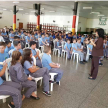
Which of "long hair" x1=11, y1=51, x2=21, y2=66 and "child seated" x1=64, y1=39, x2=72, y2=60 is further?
"child seated" x1=64, y1=39, x2=72, y2=60

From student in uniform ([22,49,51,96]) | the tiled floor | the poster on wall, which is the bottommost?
the tiled floor

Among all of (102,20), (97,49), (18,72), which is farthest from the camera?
(102,20)

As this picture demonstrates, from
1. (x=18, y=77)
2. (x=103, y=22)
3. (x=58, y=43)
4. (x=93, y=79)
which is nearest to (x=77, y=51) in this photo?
(x=58, y=43)

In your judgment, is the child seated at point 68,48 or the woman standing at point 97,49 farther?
the child seated at point 68,48

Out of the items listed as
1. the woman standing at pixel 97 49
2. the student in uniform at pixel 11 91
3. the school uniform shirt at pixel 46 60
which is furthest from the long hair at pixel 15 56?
the woman standing at pixel 97 49

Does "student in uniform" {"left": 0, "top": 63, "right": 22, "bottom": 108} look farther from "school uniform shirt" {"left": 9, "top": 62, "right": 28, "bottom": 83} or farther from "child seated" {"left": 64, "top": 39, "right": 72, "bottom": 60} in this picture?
"child seated" {"left": 64, "top": 39, "right": 72, "bottom": 60}

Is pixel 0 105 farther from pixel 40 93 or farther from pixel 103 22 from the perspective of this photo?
pixel 103 22

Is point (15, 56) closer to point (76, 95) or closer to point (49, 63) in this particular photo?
point (49, 63)

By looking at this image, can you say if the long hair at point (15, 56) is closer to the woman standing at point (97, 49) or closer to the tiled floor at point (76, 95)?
the tiled floor at point (76, 95)

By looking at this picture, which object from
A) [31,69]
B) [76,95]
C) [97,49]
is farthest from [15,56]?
[97,49]

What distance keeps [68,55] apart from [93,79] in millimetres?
2194

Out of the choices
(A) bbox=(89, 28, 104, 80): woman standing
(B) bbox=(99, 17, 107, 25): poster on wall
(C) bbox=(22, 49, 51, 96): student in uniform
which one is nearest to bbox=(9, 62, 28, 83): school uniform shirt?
(C) bbox=(22, 49, 51, 96): student in uniform

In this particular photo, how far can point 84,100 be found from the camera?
7.70 ft

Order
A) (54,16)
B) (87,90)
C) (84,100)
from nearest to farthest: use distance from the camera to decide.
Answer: (84,100)
(87,90)
(54,16)
